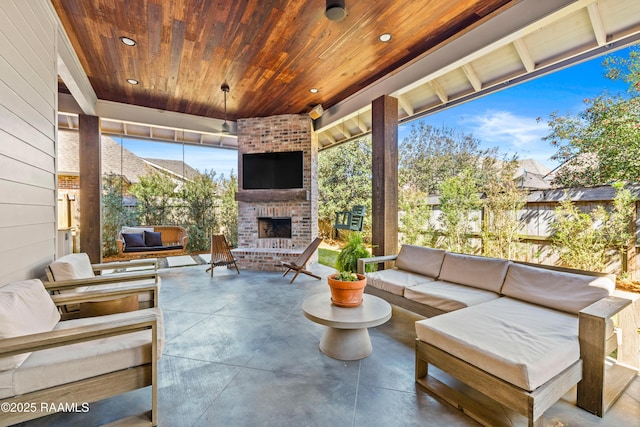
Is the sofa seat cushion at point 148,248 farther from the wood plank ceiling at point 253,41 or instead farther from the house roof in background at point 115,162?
the wood plank ceiling at point 253,41

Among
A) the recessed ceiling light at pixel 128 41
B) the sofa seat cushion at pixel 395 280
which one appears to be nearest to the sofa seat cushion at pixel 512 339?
the sofa seat cushion at pixel 395 280

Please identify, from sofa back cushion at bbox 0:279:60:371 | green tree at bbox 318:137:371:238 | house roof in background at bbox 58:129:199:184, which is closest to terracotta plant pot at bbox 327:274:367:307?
sofa back cushion at bbox 0:279:60:371

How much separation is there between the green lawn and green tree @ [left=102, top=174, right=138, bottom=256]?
493 centimetres

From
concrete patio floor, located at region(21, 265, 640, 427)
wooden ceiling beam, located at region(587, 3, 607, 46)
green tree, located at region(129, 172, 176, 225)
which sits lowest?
concrete patio floor, located at region(21, 265, 640, 427)

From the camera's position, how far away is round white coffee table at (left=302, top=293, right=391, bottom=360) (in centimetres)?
215

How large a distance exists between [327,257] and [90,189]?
5.16 meters

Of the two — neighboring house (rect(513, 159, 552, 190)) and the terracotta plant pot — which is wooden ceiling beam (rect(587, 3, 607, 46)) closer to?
neighboring house (rect(513, 159, 552, 190))

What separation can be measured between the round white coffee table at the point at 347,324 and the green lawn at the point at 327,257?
375cm

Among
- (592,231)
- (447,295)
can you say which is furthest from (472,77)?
(447,295)

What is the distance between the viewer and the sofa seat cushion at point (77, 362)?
131 centimetres

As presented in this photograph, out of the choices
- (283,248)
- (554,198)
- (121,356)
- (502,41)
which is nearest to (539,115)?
(554,198)

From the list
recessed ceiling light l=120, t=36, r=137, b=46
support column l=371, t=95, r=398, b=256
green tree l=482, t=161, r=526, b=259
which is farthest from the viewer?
support column l=371, t=95, r=398, b=256

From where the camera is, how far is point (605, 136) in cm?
382

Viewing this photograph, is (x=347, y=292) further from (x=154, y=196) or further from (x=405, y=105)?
(x=154, y=196)
